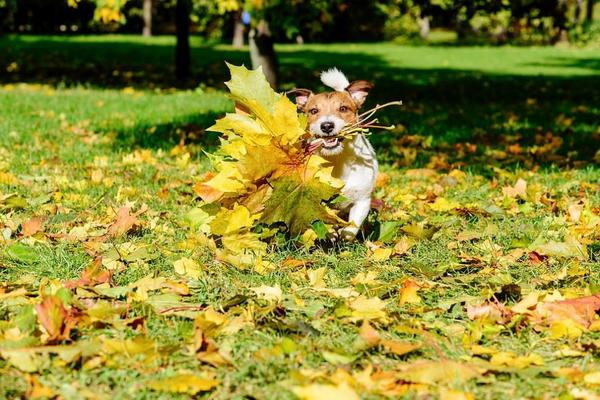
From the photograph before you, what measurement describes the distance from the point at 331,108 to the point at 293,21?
19.2 ft

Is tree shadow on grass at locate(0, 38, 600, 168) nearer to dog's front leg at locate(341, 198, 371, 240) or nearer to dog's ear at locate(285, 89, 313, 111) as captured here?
dog's ear at locate(285, 89, 313, 111)

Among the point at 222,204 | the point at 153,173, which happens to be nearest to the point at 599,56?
the point at 153,173

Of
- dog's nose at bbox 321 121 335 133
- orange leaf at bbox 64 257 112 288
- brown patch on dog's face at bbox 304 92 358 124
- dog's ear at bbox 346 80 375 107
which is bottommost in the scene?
orange leaf at bbox 64 257 112 288

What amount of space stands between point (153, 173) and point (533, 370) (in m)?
3.84

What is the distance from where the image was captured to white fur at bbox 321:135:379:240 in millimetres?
3570

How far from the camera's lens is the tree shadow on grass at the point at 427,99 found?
23.1 feet

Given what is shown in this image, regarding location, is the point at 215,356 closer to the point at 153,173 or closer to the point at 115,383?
the point at 115,383

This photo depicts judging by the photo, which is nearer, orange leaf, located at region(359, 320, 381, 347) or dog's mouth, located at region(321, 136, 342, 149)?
orange leaf, located at region(359, 320, 381, 347)

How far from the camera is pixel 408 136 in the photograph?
25.5ft

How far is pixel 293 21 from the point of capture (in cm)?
923

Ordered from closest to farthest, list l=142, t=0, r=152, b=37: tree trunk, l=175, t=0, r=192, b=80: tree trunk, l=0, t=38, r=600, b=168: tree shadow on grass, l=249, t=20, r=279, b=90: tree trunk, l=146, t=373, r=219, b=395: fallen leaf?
l=146, t=373, r=219, b=395: fallen leaf → l=0, t=38, r=600, b=168: tree shadow on grass → l=249, t=20, r=279, b=90: tree trunk → l=175, t=0, r=192, b=80: tree trunk → l=142, t=0, r=152, b=37: tree trunk

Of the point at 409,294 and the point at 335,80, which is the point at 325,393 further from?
the point at 335,80

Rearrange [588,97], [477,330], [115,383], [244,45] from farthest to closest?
[244,45] < [588,97] < [477,330] < [115,383]

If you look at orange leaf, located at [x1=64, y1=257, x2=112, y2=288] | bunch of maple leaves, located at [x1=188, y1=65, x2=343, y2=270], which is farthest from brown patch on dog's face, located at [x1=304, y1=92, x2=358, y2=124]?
orange leaf, located at [x1=64, y1=257, x2=112, y2=288]
